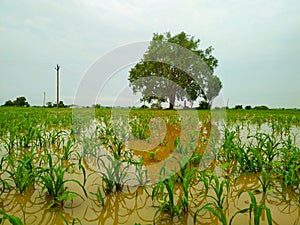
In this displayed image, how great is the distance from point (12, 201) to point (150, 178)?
1514mm

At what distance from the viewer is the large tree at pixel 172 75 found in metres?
27.9

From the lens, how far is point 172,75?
96.5ft

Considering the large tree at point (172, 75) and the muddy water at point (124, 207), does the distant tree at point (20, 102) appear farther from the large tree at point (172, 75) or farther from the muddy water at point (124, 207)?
the muddy water at point (124, 207)

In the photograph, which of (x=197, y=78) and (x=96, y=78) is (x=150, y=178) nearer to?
(x=96, y=78)

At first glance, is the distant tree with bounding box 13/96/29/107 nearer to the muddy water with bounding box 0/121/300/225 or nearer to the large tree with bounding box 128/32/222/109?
the large tree with bounding box 128/32/222/109

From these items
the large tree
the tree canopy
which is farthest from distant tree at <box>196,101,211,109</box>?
the tree canopy

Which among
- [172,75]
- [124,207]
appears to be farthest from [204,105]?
[124,207]

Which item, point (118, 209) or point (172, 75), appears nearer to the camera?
point (118, 209)

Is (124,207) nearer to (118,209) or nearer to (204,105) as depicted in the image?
(118,209)

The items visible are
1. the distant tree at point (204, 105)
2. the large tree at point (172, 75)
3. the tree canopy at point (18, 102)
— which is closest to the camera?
the large tree at point (172, 75)

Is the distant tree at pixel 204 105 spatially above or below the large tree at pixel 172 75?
below

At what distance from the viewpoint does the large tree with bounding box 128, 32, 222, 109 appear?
27906 mm

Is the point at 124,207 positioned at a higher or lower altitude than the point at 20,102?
lower

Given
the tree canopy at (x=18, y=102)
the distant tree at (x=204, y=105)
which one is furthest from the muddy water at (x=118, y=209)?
the tree canopy at (x=18, y=102)
